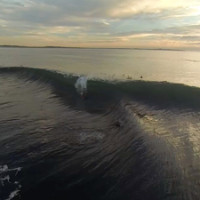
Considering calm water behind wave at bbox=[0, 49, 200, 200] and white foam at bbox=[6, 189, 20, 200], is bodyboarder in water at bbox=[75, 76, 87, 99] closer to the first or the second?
calm water behind wave at bbox=[0, 49, 200, 200]

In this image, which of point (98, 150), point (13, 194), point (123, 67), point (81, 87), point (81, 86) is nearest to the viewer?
point (13, 194)

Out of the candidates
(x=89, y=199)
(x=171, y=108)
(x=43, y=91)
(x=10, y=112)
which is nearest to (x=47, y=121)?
(x=10, y=112)

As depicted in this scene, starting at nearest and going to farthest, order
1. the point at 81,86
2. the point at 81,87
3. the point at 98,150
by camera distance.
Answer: the point at 98,150 < the point at 81,87 < the point at 81,86

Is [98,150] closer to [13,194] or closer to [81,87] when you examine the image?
[13,194]

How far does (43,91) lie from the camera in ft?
88.3

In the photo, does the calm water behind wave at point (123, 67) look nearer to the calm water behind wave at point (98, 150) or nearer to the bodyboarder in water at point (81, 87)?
the bodyboarder in water at point (81, 87)

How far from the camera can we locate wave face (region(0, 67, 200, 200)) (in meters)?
8.30

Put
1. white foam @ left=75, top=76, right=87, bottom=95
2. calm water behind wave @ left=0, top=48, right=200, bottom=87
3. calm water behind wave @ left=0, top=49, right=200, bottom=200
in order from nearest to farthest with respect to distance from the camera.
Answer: calm water behind wave @ left=0, top=49, right=200, bottom=200 < white foam @ left=75, top=76, right=87, bottom=95 < calm water behind wave @ left=0, top=48, right=200, bottom=87

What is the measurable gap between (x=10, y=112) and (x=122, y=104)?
8450mm

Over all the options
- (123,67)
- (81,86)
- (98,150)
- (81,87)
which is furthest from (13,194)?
(123,67)

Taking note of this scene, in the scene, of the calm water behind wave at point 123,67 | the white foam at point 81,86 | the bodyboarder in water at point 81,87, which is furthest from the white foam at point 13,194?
the calm water behind wave at point 123,67

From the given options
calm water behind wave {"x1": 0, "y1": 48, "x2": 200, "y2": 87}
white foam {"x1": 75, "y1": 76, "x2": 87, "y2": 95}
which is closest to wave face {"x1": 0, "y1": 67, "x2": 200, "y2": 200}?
white foam {"x1": 75, "y1": 76, "x2": 87, "y2": 95}

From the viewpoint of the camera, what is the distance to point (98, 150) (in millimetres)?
11203

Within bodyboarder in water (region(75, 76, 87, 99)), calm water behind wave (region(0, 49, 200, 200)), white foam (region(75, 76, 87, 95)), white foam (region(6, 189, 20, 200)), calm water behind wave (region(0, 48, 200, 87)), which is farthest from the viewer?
calm water behind wave (region(0, 48, 200, 87))
